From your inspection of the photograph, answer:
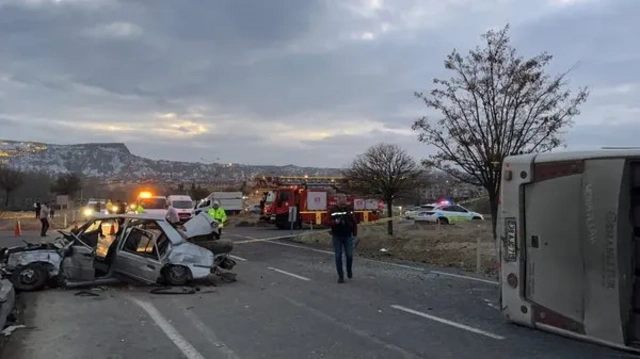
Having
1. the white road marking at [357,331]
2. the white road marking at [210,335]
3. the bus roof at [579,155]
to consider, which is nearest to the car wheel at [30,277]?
the white road marking at [210,335]

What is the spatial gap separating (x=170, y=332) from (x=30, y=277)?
15.4ft

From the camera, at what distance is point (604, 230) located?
6008mm

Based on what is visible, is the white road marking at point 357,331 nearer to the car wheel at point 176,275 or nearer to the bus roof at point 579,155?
the car wheel at point 176,275

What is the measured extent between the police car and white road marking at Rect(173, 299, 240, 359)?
2872 centimetres

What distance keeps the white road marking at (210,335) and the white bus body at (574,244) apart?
3325mm

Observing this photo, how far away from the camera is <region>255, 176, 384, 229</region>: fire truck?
117ft

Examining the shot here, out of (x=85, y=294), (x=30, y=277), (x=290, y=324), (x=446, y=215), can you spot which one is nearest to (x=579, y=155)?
(x=290, y=324)

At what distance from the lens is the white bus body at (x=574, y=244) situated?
5895 mm

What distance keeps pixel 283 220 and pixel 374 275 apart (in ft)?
74.9

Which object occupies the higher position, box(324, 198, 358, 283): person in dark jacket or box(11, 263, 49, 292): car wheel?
box(324, 198, 358, 283): person in dark jacket

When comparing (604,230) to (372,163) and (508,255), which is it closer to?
(508,255)

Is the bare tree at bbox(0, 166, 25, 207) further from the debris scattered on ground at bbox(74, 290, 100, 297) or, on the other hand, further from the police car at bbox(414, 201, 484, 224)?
the debris scattered on ground at bbox(74, 290, 100, 297)

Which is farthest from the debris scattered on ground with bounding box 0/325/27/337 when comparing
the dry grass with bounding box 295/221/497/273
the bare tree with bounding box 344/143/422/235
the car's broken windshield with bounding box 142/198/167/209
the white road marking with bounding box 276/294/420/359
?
the car's broken windshield with bounding box 142/198/167/209

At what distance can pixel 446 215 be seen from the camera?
38.3m
